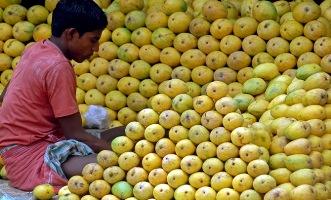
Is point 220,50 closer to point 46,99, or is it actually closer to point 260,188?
point 46,99

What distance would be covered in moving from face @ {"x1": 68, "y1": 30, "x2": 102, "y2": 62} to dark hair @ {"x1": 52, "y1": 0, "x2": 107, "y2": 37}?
0.03m

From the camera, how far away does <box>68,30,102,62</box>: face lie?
3949 millimetres

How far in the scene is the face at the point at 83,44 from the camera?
13.0ft

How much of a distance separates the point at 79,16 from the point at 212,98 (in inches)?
36.8

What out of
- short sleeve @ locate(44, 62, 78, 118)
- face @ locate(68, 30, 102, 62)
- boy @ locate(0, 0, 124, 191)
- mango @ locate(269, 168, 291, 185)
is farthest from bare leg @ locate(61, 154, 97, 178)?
mango @ locate(269, 168, 291, 185)

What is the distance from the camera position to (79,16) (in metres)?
3.89

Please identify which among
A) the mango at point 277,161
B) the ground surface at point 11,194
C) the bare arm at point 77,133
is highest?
the mango at point 277,161

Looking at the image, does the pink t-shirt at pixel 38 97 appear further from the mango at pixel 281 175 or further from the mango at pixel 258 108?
the mango at pixel 281 175

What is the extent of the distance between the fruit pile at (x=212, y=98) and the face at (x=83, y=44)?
509 mm

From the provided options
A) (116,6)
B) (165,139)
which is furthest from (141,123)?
(116,6)

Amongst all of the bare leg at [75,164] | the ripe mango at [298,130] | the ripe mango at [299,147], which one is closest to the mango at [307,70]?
the ripe mango at [298,130]

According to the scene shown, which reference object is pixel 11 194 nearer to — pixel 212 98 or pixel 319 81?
pixel 212 98

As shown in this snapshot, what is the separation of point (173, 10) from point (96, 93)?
0.83 m

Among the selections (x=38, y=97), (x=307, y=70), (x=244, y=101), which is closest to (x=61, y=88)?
(x=38, y=97)
